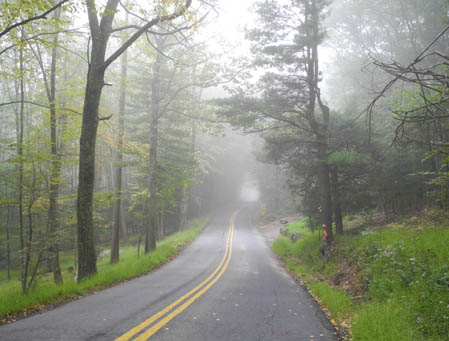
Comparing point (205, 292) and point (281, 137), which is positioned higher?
point (281, 137)

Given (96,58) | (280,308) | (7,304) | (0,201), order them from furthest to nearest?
(96,58), (0,201), (280,308), (7,304)

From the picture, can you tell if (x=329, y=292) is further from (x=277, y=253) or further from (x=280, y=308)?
(x=277, y=253)

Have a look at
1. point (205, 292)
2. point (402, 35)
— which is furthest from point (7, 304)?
point (402, 35)

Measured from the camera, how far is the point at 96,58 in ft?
25.6

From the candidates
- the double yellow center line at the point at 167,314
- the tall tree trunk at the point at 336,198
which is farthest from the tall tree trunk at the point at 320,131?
the double yellow center line at the point at 167,314

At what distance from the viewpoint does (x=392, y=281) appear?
6.23 metres

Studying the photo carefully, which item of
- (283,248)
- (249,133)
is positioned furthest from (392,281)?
(283,248)

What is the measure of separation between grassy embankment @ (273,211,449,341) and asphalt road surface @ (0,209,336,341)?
65cm

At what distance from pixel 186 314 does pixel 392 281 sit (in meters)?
4.44

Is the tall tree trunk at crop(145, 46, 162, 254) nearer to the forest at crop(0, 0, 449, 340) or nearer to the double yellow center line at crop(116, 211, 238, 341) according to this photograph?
the forest at crop(0, 0, 449, 340)

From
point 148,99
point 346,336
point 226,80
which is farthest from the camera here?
point 148,99

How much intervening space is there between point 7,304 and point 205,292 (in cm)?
411

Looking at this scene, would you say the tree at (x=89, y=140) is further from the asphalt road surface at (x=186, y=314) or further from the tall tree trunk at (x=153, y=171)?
the tall tree trunk at (x=153, y=171)

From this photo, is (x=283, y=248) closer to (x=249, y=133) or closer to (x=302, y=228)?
(x=302, y=228)
